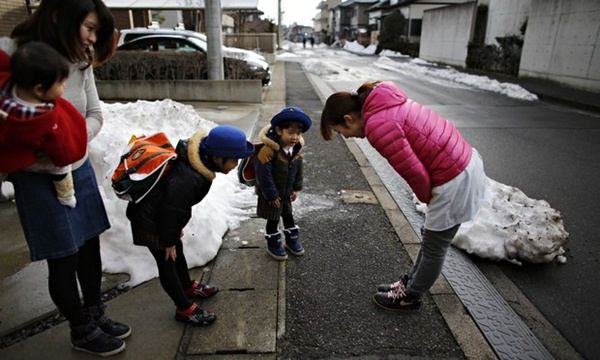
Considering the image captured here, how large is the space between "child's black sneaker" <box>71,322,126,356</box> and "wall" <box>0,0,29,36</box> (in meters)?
9.52

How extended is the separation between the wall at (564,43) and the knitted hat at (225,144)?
14123 mm

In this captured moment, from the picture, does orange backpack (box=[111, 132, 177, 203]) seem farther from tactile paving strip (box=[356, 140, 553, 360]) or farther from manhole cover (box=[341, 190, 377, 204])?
manhole cover (box=[341, 190, 377, 204])

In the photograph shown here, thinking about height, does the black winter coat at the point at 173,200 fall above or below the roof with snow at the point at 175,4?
below

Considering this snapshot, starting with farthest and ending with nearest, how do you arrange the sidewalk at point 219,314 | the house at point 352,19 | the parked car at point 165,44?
the house at point 352,19 → the parked car at point 165,44 → the sidewalk at point 219,314

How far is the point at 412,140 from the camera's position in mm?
2109

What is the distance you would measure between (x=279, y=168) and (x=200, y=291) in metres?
1.01

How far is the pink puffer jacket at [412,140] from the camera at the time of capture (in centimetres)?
205

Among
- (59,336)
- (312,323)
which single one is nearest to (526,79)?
(312,323)

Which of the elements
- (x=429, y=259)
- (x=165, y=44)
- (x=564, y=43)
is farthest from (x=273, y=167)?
(x=564, y=43)

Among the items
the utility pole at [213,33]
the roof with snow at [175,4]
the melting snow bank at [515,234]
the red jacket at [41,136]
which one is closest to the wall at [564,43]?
the roof with snow at [175,4]

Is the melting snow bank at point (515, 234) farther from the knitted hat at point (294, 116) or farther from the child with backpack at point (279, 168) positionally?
the knitted hat at point (294, 116)

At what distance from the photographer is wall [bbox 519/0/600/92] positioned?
1230 centimetres

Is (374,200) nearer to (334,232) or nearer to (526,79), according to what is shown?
(334,232)

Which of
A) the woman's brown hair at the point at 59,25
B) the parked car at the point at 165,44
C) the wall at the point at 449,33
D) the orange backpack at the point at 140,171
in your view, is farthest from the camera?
the wall at the point at 449,33
